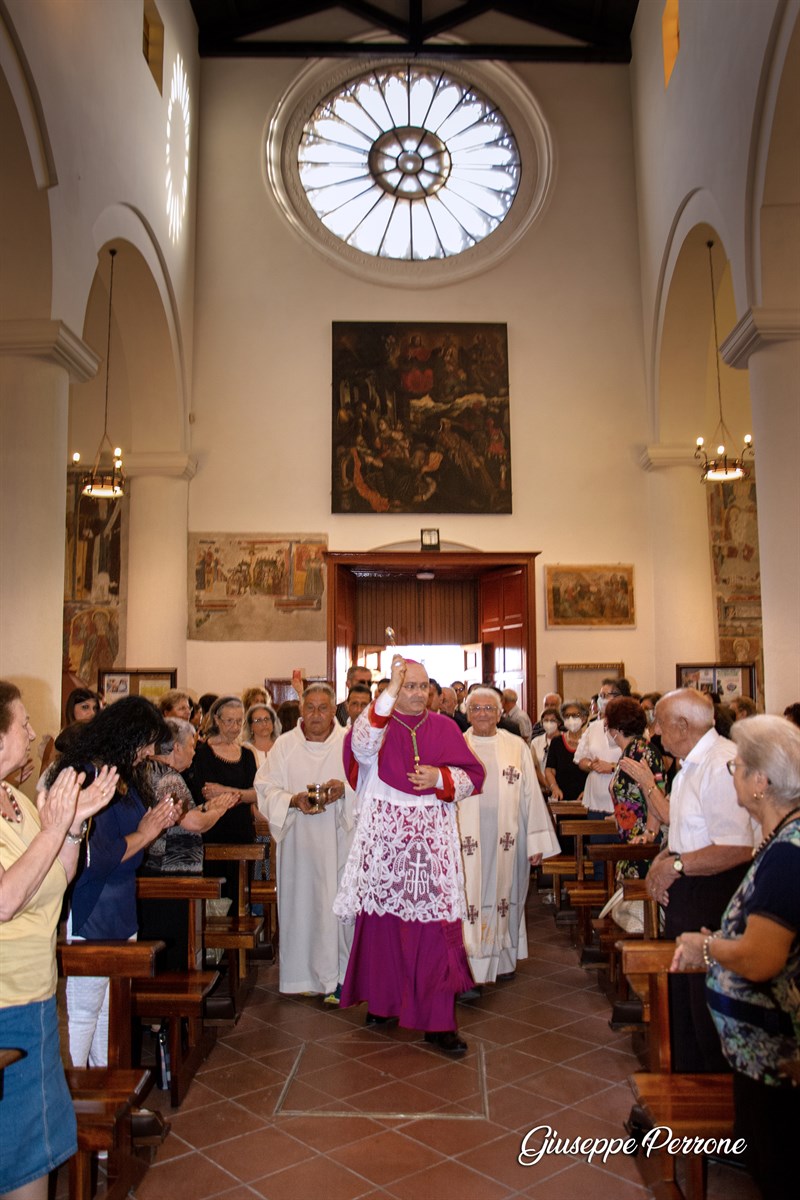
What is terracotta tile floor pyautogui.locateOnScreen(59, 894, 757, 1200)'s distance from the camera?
3.58 m

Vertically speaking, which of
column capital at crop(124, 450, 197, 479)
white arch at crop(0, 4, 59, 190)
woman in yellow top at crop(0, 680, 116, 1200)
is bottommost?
woman in yellow top at crop(0, 680, 116, 1200)

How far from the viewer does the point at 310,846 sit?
5.86 m

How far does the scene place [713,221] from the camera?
34.9ft

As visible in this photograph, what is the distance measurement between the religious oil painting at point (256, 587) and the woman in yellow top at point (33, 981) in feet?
35.7

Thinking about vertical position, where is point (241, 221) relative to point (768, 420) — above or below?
above

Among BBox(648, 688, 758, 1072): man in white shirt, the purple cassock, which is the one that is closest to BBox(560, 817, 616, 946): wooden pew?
the purple cassock

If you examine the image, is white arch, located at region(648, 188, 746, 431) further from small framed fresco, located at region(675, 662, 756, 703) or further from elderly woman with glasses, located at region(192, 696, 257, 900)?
elderly woman with glasses, located at region(192, 696, 257, 900)

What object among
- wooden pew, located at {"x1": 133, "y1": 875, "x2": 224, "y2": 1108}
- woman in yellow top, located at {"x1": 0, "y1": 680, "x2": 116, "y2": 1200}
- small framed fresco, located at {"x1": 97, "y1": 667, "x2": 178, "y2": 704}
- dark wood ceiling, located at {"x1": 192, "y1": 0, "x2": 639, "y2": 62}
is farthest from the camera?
dark wood ceiling, located at {"x1": 192, "y1": 0, "x2": 639, "y2": 62}

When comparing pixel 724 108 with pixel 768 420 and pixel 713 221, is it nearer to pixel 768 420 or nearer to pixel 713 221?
pixel 713 221

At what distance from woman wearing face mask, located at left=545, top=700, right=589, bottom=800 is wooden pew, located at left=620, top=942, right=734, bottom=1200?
4744 millimetres

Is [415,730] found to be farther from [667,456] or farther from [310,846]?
[667,456]

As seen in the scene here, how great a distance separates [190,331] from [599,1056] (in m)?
11.6

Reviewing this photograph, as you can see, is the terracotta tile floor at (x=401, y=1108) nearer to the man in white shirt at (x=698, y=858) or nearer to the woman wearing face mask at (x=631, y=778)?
the man in white shirt at (x=698, y=858)

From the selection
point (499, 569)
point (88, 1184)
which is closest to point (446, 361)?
point (499, 569)
